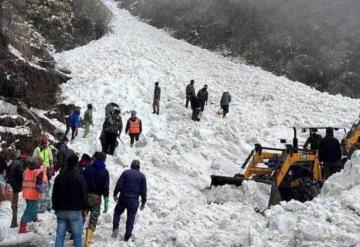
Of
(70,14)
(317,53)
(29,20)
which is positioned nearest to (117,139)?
(29,20)

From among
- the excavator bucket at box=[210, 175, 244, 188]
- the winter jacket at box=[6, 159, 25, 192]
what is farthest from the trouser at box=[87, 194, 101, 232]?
the excavator bucket at box=[210, 175, 244, 188]

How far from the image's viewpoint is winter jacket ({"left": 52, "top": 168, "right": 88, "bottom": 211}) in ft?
24.6

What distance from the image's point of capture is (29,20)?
26.7 m

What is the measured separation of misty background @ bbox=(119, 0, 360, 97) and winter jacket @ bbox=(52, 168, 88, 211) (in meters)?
22.3

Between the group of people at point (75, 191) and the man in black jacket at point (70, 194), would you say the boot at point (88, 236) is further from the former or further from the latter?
the man in black jacket at point (70, 194)

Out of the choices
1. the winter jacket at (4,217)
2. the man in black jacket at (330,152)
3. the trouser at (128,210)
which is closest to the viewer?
the winter jacket at (4,217)

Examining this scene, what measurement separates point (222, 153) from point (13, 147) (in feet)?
21.9

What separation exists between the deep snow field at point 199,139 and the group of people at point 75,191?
0.39 metres

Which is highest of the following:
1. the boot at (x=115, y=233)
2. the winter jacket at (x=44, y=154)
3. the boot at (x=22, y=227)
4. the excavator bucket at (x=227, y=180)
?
the winter jacket at (x=44, y=154)

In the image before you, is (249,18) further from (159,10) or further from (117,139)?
(117,139)

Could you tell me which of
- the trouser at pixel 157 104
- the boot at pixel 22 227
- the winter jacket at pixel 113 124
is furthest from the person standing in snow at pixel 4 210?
the trouser at pixel 157 104

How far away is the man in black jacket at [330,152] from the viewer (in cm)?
1211

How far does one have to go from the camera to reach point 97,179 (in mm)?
8633

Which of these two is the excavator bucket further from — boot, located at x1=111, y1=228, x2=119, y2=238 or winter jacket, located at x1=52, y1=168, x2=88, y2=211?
winter jacket, located at x1=52, y1=168, x2=88, y2=211
